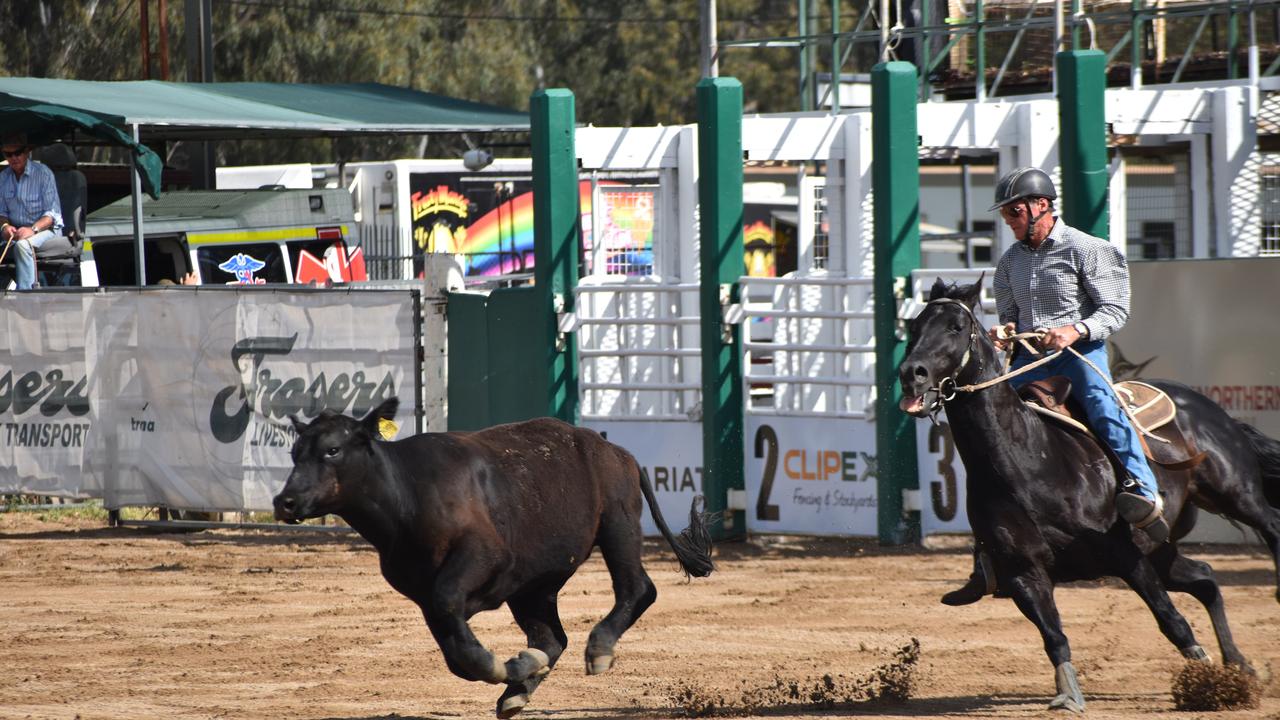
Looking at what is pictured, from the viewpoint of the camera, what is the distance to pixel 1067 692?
7.66 metres

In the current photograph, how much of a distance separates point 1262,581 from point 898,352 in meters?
3.18

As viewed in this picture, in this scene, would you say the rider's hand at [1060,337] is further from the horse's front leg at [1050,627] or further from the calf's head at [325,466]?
the calf's head at [325,466]

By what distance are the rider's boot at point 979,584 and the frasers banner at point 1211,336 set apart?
187 inches

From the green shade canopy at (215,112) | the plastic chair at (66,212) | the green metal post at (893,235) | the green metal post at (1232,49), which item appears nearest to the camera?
the green metal post at (893,235)

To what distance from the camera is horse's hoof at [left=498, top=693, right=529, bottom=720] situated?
7.61 meters

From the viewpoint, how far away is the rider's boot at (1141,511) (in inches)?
310

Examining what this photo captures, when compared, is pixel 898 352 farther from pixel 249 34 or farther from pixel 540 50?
pixel 540 50

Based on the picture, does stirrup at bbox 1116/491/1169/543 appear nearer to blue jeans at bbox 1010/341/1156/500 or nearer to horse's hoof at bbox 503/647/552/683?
blue jeans at bbox 1010/341/1156/500

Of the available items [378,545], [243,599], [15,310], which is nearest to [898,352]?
[243,599]

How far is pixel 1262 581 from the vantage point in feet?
39.1

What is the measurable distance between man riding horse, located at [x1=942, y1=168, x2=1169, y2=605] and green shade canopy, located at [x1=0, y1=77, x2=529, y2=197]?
9756mm

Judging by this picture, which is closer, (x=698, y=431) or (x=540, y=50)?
(x=698, y=431)

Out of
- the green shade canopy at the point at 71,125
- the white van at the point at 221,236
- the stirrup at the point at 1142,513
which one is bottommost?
the stirrup at the point at 1142,513

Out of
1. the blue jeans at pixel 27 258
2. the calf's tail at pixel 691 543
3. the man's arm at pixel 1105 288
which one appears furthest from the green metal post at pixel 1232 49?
the blue jeans at pixel 27 258
